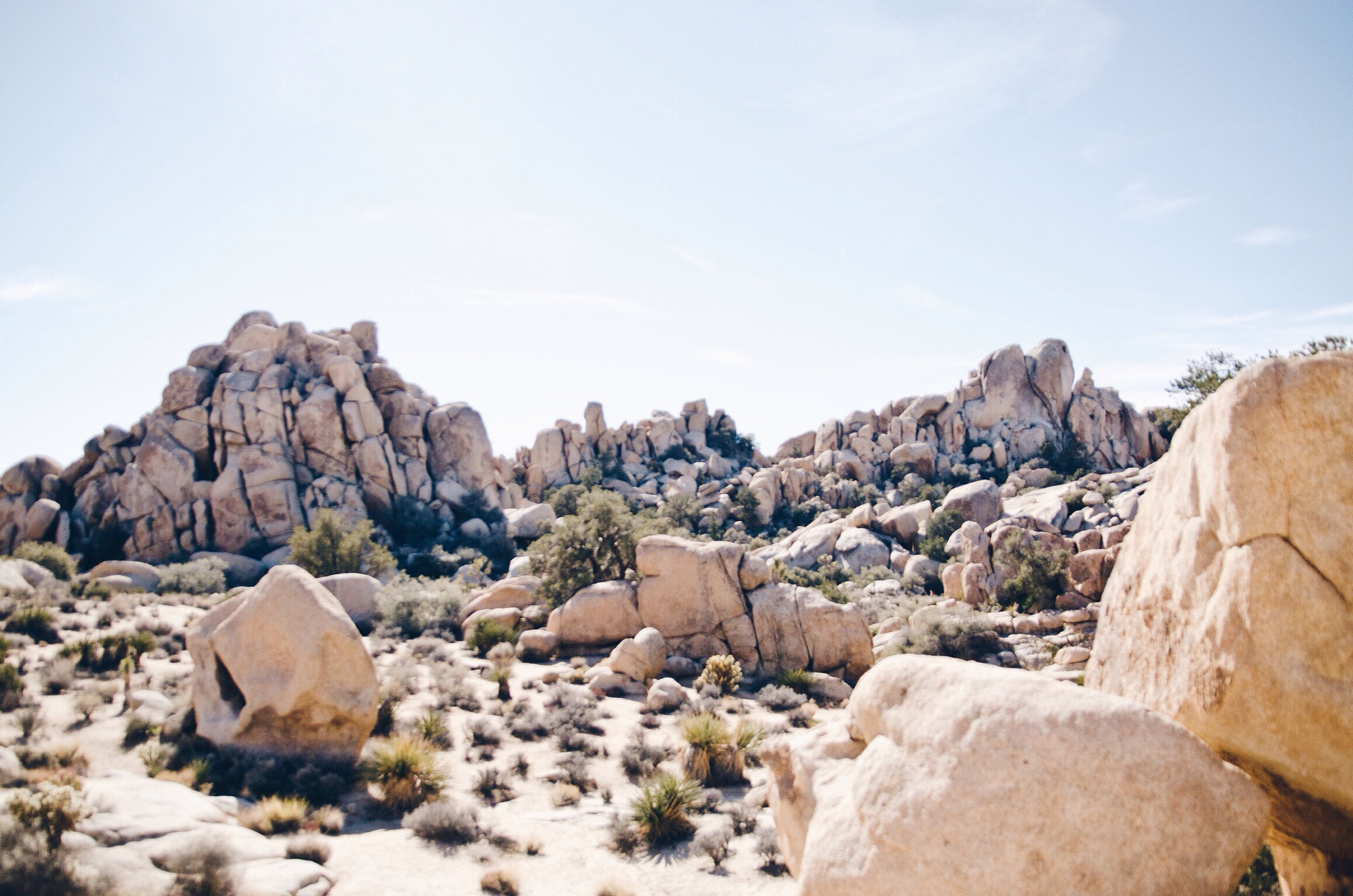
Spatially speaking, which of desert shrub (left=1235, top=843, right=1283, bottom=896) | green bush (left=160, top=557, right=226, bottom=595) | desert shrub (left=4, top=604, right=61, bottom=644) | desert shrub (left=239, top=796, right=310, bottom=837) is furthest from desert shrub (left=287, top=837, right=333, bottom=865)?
green bush (left=160, top=557, right=226, bottom=595)

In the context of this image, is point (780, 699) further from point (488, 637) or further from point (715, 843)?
point (488, 637)

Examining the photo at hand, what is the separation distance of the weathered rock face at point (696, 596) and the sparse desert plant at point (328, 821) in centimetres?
1256

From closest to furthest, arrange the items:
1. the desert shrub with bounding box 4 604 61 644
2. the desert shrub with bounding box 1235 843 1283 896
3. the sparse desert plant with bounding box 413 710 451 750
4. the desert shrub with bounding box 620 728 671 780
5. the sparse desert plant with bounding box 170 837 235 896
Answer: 1. the desert shrub with bounding box 1235 843 1283 896
2. the sparse desert plant with bounding box 170 837 235 896
3. the desert shrub with bounding box 620 728 671 780
4. the sparse desert plant with bounding box 413 710 451 750
5. the desert shrub with bounding box 4 604 61 644

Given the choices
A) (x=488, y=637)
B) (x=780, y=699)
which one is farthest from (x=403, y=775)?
(x=488, y=637)

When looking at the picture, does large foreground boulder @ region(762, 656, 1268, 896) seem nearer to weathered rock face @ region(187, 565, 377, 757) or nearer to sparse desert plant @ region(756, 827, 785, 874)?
sparse desert plant @ region(756, 827, 785, 874)

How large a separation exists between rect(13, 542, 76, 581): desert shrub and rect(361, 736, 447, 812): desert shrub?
28.5m

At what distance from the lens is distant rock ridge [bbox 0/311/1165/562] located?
4034 centimetres

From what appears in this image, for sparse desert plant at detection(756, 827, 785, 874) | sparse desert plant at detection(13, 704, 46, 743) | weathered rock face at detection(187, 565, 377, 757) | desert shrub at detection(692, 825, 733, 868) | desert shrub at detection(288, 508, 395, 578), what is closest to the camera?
sparse desert plant at detection(756, 827, 785, 874)

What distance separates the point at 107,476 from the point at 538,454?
3147cm

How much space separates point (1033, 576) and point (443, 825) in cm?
2306

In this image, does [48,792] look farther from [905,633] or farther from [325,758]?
[905,633]

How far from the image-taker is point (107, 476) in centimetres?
4119

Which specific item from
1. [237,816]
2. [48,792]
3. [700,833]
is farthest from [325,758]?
[700,833]

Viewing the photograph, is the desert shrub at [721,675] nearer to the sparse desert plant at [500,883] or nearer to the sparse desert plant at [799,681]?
the sparse desert plant at [799,681]
